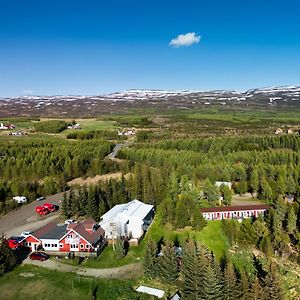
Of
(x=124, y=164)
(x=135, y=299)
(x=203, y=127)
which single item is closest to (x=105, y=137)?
(x=203, y=127)

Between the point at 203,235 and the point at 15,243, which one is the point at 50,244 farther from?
the point at 203,235

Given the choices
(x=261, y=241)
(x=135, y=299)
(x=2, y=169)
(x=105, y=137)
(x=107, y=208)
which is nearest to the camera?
(x=135, y=299)

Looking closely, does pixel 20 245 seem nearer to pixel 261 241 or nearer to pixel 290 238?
pixel 261 241

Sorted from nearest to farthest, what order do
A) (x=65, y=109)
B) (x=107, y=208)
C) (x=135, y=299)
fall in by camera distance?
(x=135, y=299) → (x=107, y=208) → (x=65, y=109)

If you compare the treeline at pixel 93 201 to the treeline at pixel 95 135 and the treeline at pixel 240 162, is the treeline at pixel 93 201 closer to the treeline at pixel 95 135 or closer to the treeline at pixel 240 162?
the treeline at pixel 240 162

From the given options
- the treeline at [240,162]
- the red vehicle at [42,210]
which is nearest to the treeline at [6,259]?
the red vehicle at [42,210]

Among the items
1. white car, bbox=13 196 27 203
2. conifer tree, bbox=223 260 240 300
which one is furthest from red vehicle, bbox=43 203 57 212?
conifer tree, bbox=223 260 240 300

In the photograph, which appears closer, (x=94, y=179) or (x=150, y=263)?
(x=150, y=263)

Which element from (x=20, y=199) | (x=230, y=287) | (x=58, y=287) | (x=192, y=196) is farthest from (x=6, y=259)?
(x=192, y=196)
